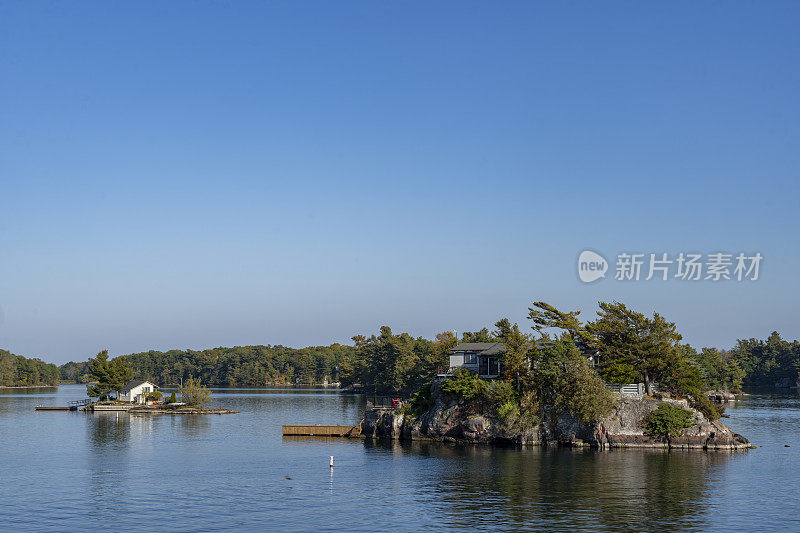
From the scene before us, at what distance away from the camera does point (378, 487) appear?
69.0 m

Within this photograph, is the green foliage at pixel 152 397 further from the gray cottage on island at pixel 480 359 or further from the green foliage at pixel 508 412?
the green foliage at pixel 508 412

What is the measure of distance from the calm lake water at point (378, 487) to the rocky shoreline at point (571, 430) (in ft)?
11.0

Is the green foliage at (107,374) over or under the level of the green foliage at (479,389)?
under

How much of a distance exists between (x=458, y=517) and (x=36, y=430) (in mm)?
101331

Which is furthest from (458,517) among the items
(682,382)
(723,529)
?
(682,382)

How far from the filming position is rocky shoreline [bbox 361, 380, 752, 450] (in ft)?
306

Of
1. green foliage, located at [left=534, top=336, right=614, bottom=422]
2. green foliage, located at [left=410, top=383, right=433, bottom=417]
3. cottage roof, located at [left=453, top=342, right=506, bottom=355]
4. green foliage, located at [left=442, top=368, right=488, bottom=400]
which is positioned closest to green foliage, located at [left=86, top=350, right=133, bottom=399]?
green foliage, located at [left=410, top=383, right=433, bottom=417]

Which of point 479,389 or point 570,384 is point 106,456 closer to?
point 479,389

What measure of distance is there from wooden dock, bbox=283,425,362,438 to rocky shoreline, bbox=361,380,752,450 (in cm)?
926

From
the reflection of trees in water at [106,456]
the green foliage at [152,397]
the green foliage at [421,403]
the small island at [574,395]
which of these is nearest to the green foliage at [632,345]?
the small island at [574,395]

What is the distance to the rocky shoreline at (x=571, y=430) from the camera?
93.2m

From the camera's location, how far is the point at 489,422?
10006 centimetres

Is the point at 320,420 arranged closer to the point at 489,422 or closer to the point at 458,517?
the point at 489,422

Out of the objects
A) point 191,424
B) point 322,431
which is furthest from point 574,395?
point 191,424
